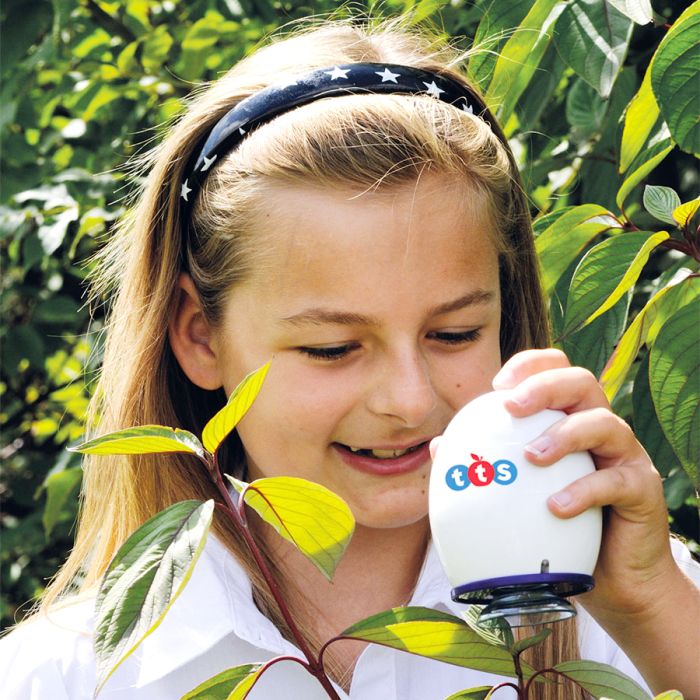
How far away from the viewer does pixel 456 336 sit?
1356 millimetres

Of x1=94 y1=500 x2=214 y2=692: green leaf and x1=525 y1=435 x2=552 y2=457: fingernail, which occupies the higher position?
x1=94 y1=500 x2=214 y2=692: green leaf

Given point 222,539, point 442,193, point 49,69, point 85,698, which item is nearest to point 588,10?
point 442,193

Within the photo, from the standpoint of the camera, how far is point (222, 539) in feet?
5.04

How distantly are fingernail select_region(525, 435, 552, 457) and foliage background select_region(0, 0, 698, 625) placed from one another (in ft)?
1.46

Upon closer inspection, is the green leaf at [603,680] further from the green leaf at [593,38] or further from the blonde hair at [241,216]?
the green leaf at [593,38]

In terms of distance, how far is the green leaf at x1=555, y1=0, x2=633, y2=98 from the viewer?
51.4 inches

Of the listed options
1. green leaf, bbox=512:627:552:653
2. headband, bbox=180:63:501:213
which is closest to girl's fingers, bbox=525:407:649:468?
green leaf, bbox=512:627:552:653

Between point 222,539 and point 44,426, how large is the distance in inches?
79.8

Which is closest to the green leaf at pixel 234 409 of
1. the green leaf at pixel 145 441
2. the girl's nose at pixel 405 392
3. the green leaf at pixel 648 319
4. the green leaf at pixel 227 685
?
the green leaf at pixel 145 441

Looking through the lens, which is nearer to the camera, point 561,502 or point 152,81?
point 561,502

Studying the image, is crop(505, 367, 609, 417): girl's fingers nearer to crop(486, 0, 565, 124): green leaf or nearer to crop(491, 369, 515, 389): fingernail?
crop(491, 369, 515, 389): fingernail

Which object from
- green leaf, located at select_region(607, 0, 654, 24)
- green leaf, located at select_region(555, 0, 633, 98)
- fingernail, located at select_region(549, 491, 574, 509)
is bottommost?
fingernail, located at select_region(549, 491, 574, 509)

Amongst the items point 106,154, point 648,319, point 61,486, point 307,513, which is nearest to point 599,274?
point 648,319

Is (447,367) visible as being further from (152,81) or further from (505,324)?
(152,81)
